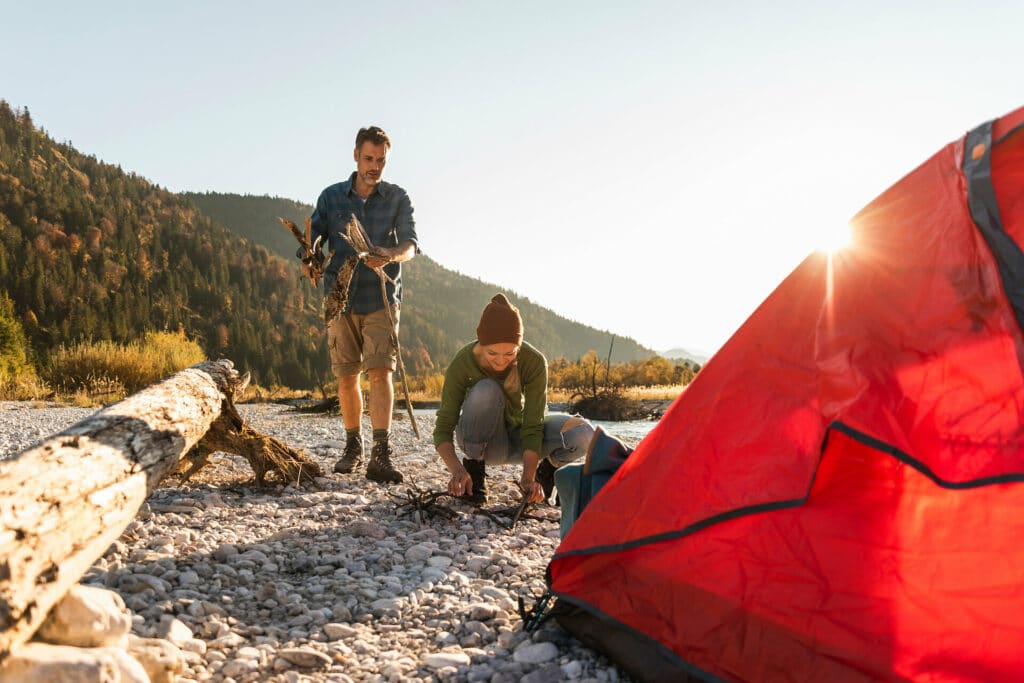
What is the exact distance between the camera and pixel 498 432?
12.5 feet

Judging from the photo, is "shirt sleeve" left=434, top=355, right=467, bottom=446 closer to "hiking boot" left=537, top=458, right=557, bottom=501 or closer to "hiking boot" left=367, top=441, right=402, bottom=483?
"hiking boot" left=537, top=458, right=557, bottom=501

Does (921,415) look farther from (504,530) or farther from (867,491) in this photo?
(504,530)

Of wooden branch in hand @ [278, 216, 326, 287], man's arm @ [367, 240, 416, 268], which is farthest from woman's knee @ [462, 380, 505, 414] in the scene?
wooden branch in hand @ [278, 216, 326, 287]

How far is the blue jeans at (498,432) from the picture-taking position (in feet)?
12.1

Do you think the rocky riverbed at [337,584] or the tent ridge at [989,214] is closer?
the tent ridge at [989,214]

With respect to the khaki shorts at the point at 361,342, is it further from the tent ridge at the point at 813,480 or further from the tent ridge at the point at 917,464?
the tent ridge at the point at 917,464

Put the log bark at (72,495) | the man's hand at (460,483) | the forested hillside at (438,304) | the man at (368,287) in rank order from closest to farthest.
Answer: the log bark at (72,495)
the man's hand at (460,483)
the man at (368,287)
the forested hillside at (438,304)

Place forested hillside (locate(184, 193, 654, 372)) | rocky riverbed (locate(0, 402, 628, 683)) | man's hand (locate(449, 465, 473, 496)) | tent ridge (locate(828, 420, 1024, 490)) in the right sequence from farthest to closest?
1. forested hillside (locate(184, 193, 654, 372))
2. man's hand (locate(449, 465, 473, 496))
3. rocky riverbed (locate(0, 402, 628, 683))
4. tent ridge (locate(828, 420, 1024, 490))

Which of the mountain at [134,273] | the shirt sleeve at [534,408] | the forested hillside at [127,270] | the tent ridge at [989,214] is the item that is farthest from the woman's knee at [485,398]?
the forested hillside at [127,270]

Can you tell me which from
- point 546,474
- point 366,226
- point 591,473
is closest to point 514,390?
point 546,474

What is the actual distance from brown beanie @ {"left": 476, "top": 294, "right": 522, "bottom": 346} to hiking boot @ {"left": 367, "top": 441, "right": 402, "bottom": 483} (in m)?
1.52

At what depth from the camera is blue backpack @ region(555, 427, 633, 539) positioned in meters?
2.58

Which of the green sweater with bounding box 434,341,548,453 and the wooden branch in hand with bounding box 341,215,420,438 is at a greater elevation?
the wooden branch in hand with bounding box 341,215,420,438

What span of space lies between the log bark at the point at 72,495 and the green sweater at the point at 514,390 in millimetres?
1299
